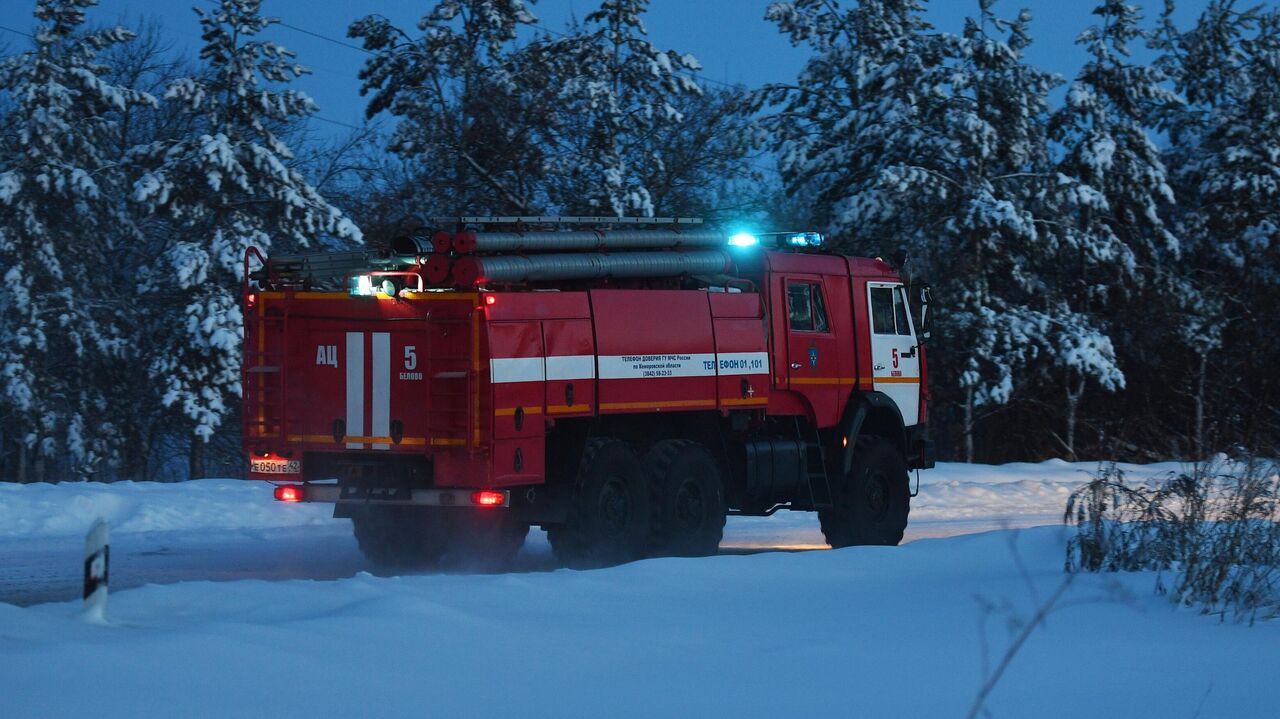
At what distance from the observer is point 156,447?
25.8 meters

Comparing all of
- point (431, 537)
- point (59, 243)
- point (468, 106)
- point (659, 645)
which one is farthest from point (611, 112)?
point (659, 645)

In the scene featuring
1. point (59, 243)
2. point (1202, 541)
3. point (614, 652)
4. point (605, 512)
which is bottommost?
point (614, 652)

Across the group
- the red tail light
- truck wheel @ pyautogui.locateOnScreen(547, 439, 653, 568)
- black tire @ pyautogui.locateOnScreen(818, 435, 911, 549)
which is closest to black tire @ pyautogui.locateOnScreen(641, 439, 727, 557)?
truck wheel @ pyautogui.locateOnScreen(547, 439, 653, 568)

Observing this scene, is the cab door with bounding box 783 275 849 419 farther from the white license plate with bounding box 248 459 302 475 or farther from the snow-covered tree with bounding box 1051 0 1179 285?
the snow-covered tree with bounding box 1051 0 1179 285

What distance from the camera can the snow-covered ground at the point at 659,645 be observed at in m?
6.42

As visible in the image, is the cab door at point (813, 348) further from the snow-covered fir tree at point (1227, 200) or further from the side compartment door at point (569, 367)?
the snow-covered fir tree at point (1227, 200)

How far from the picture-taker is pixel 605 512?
1288cm

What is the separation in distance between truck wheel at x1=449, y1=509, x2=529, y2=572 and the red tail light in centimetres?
130

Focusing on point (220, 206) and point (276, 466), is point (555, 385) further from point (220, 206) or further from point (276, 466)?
point (220, 206)

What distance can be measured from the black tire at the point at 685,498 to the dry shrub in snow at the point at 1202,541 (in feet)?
13.0

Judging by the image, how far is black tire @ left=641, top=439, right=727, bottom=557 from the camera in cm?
1342

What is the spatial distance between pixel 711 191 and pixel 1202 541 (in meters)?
19.8

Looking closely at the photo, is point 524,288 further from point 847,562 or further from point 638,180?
point 638,180

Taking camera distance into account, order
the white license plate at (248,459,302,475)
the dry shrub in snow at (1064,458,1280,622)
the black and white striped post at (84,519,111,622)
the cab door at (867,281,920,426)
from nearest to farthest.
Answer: the black and white striped post at (84,519,111,622) → the dry shrub in snow at (1064,458,1280,622) → the white license plate at (248,459,302,475) → the cab door at (867,281,920,426)
